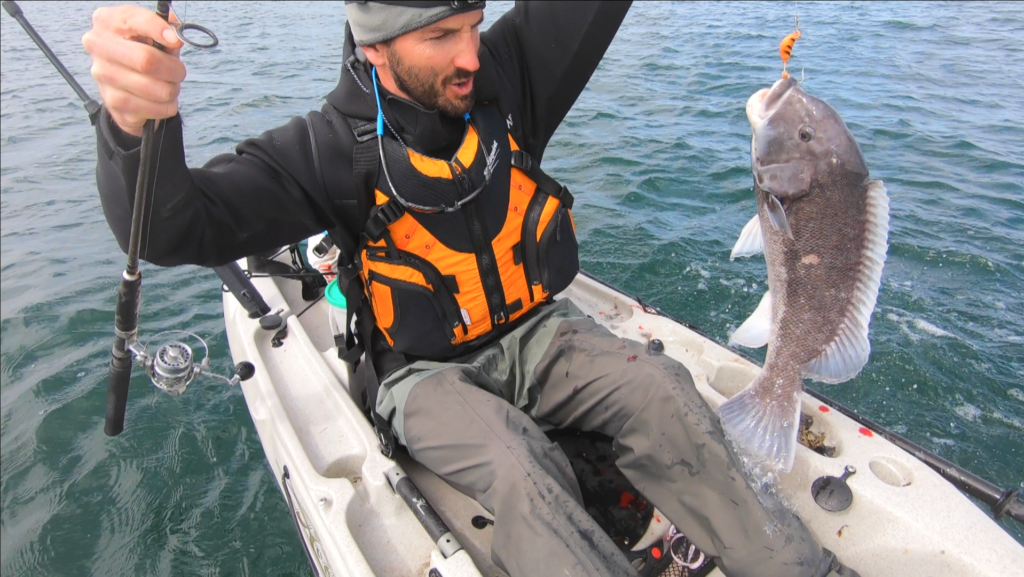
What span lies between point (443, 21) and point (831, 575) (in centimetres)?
251

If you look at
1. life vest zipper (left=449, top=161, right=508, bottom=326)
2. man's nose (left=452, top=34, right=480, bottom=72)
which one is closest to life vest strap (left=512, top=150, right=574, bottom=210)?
life vest zipper (left=449, top=161, right=508, bottom=326)

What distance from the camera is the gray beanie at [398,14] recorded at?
2.27m

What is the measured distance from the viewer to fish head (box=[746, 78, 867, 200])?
7.13ft

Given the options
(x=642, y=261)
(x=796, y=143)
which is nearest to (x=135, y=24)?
(x=796, y=143)

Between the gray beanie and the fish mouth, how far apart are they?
1124mm

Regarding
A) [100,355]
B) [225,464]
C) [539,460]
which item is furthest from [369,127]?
[100,355]

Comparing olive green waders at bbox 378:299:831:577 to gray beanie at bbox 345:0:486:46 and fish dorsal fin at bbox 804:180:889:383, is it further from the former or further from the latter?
gray beanie at bbox 345:0:486:46

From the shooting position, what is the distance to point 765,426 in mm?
2492

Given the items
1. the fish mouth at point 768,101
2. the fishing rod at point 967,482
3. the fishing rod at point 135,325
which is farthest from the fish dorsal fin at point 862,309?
the fishing rod at point 135,325

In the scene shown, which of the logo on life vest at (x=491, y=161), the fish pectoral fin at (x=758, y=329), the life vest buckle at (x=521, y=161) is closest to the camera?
the fish pectoral fin at (x=758, y=329)

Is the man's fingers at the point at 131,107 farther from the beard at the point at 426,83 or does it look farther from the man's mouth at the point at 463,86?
the man's mouth at the point at 463,86

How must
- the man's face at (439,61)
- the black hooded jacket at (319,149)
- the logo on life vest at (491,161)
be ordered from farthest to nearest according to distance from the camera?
1. the logo on life vest at (491,161)
2. the man's face at (439,61)
3. the black hooded jacket at (319,149)

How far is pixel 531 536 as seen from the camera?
2.14 meters

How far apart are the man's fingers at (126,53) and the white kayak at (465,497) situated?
6.12ft
